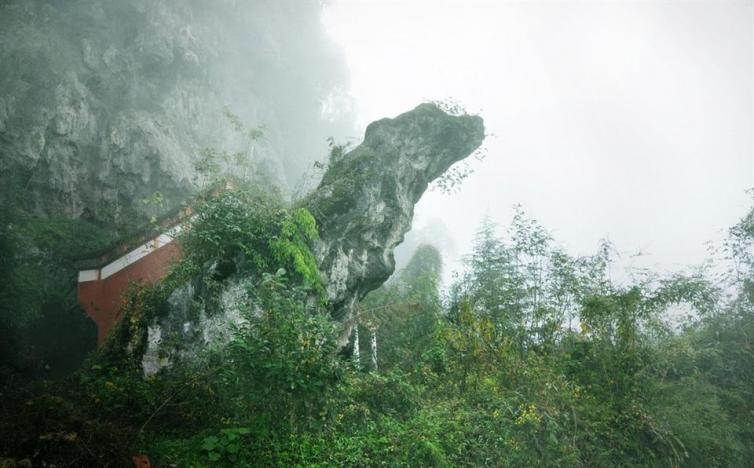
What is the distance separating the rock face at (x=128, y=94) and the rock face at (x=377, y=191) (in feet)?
40.2

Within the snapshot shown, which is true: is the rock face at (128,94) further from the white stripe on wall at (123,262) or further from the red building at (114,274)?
the red building at (114,274)

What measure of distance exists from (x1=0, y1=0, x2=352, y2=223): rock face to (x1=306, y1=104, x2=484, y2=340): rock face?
12249 millimetres

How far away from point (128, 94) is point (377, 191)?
16899 millimetres

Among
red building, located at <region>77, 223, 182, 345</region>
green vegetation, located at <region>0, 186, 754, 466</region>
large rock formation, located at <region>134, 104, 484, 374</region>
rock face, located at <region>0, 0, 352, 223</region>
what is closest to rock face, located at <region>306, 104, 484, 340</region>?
large rock formation, located at <region>134, 104, 484, 374</region>

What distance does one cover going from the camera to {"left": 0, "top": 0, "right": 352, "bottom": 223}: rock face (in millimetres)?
16406

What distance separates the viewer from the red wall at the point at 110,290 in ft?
33.0

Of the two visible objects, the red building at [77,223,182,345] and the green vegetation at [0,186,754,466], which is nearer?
the green vegetation at [0,186,754,466]

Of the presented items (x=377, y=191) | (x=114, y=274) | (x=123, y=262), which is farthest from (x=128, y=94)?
(x=377, y=191)

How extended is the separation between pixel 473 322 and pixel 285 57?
30325mm

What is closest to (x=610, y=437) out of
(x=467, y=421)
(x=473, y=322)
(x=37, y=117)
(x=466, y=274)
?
(x=467, y=421)

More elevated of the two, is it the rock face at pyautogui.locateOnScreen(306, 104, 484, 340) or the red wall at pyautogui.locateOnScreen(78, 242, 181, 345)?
the rock face at pyautogui.locateOnScreen(306, 104, 484, 340)

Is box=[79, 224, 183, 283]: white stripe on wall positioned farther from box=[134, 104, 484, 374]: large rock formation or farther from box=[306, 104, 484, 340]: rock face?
box=[306, 104, 484, 340]: rock face

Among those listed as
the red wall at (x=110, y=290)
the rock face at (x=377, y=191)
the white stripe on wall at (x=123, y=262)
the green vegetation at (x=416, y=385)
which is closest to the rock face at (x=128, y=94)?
the white stripe on wall at (x=123, y=262)

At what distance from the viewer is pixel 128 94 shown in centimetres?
2086
